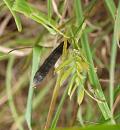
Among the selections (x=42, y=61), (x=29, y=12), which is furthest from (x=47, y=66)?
(x=42, y=61)

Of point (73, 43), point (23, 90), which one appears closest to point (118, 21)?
point (73, 43)

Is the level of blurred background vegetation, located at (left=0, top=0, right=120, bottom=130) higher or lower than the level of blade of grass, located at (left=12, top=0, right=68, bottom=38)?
lower

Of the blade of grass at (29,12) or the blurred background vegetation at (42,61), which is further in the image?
the blurred background vegetation at (42,61)

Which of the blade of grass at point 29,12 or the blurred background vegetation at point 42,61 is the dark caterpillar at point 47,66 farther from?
the blurred background vegetation at point 42,61

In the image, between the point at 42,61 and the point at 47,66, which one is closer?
the point at 47,66

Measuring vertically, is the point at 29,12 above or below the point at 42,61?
above

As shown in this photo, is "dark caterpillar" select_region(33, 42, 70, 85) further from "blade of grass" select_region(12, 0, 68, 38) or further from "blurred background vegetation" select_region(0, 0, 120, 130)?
"blurred background vegetation" select_region(0, 0, 120, 130)

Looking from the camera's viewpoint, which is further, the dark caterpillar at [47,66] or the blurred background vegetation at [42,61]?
the blurred background vegetation at [42,61]

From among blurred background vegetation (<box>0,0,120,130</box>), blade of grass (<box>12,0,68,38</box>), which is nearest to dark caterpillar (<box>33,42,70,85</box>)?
blade of grass (<box>12,0,68,38</box>)

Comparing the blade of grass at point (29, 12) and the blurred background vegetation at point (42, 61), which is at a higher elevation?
the blade of grass at point (29, 12)

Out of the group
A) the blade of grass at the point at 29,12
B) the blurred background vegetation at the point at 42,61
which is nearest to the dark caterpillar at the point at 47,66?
the blade of grass at the point at 29,12

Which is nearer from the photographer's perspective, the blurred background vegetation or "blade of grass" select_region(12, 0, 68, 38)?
"blade of grass" select_region(12, 0, 68, 38)

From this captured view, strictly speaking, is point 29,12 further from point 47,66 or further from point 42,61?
point 42,61
